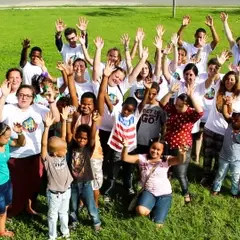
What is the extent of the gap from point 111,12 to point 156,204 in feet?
60.3

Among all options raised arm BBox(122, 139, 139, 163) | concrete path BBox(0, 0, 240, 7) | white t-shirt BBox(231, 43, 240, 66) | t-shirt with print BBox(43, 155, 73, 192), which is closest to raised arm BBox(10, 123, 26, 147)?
t-shirt with print BBox(43, 155, 73, 192)

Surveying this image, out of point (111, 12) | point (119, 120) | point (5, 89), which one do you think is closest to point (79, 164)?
point (119, 120)

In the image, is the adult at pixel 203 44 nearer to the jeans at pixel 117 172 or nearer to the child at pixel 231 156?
the child at pixel 231 156

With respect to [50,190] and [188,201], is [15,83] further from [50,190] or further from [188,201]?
[188,201]

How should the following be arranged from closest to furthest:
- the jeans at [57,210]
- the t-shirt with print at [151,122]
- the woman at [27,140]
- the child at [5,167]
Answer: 1. the child at [5,167]
2. the jeans at [57,210]
3. the woman at [27,140]
4. the t-shirt with print at [151,122]

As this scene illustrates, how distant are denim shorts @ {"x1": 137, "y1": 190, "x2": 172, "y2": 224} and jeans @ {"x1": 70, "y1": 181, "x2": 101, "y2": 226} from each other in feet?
2.07

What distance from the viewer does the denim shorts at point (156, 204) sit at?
18.4ft

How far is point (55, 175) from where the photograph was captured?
16.5 ft

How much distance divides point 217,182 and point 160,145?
52.2 inches

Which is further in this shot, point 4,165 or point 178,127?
point 178,127

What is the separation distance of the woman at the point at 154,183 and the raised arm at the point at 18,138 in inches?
51.6

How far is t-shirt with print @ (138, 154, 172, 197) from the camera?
5.68m

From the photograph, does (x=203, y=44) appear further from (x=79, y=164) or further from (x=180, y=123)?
(x=79, y=164)

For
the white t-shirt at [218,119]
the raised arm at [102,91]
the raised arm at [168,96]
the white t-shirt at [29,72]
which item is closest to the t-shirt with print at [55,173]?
the raised arm at [102,91]
